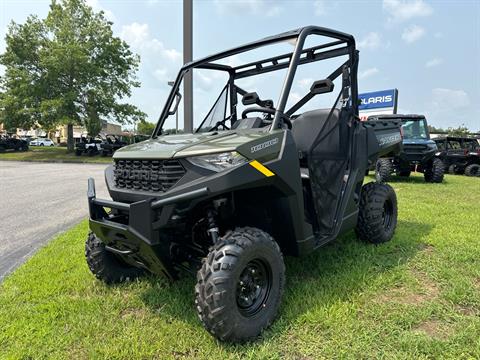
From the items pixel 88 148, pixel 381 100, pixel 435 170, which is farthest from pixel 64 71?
pixel 435 170

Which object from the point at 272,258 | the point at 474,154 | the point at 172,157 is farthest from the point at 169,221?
the point at 474,154

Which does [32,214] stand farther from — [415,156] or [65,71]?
[65,71]

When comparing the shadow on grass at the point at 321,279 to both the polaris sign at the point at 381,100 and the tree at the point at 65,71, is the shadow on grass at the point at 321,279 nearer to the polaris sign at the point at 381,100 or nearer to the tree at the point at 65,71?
the polaris sign at the point at 381,100

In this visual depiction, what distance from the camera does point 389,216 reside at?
4.67 metres

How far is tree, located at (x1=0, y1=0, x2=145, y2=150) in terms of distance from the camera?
26250 millimetres

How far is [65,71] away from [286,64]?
88.2 ft

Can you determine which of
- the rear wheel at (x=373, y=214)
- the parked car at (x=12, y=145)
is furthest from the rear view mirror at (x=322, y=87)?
the parked car at (x=12, y=145)

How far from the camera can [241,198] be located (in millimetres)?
2932

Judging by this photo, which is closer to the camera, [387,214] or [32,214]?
[387,214]

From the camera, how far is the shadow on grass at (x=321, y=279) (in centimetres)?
293

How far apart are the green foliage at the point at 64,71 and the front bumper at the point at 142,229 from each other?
2574 centimetres

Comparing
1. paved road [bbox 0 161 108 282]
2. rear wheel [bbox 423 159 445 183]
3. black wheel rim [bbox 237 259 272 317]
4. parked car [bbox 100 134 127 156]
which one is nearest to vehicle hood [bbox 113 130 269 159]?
black wheel rim [bbox 237 259 272 317]

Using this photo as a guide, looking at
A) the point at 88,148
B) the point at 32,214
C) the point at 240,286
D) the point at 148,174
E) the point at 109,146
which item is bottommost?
the point at 32,214

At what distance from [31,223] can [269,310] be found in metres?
5.18
